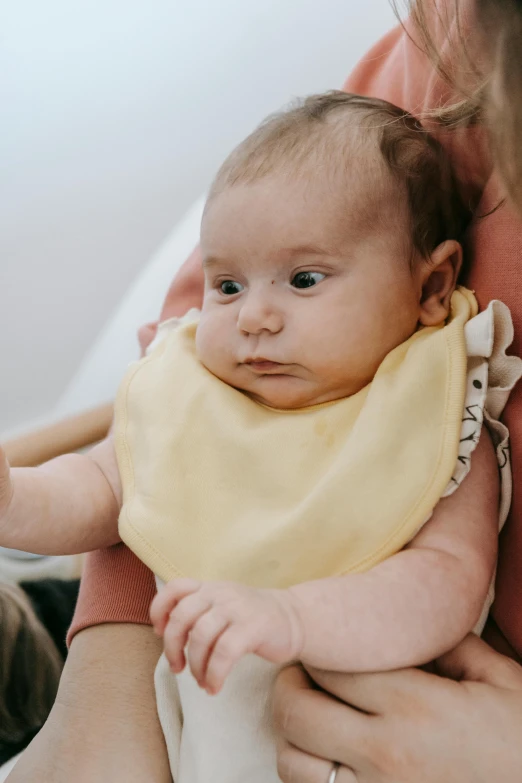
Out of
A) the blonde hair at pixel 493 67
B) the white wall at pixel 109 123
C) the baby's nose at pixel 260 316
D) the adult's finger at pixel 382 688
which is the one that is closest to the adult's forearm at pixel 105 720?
the adult's finger at pixel 382 688

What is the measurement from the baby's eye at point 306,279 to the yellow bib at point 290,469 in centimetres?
11

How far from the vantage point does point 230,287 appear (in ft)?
2.82

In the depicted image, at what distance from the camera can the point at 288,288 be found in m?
0.81

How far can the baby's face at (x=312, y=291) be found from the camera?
79cm

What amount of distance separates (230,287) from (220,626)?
0.42 m

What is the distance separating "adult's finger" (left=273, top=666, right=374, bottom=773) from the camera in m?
0.62

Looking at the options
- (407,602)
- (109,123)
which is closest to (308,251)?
(407,602)

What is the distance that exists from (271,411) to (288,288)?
137 millimetres

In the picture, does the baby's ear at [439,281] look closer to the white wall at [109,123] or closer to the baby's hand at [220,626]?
the baby's hand at [220,626]

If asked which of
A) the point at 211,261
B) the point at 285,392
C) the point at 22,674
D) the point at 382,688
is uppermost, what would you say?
the point at 211,261

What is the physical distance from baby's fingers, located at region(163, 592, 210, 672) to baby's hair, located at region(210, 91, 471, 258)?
45 centimetres

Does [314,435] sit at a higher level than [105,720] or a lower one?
higher

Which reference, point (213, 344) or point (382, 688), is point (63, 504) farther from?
point (382, 688)

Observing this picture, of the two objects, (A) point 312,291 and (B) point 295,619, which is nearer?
(B) point 295,619
